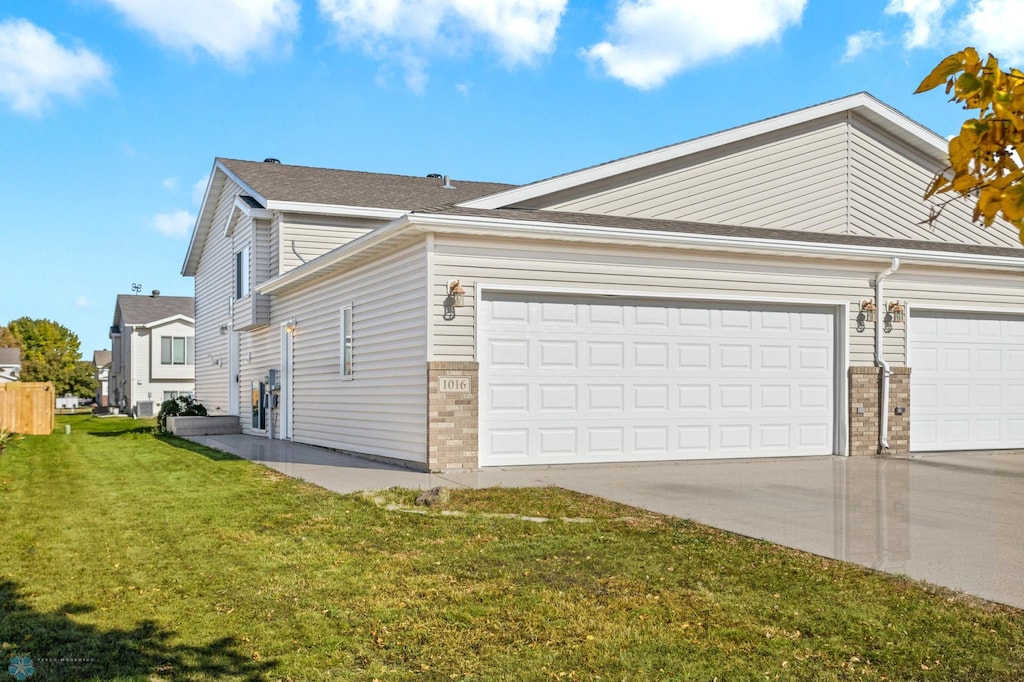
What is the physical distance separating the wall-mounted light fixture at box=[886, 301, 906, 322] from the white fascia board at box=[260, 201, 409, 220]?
9664mm

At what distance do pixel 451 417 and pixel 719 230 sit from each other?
5.52 m

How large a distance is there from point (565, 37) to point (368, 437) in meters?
8.06

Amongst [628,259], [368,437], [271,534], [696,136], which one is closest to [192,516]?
[271,534]

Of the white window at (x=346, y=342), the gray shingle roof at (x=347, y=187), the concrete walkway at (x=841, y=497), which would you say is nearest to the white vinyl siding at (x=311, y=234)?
the gray shingle roof at (x=347, y=187)

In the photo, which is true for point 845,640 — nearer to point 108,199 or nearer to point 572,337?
point 572,337

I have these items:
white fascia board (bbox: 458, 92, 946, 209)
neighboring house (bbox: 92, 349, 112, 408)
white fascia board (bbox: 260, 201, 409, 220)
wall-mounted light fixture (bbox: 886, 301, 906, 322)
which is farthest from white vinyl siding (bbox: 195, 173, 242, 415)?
neighboring house (bbox: 92, 349, 112, 408)

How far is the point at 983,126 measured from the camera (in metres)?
1.57

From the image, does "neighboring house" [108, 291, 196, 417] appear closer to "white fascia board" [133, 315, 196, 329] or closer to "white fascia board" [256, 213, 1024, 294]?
"white fascia board" [133, 315, 196, 329]

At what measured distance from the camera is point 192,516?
26.6ft

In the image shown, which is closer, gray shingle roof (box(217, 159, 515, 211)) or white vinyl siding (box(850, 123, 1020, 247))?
white vinyl siding (box(850, 123, 1020, 247))

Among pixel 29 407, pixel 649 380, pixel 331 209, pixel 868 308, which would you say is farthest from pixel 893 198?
pixel 29 407

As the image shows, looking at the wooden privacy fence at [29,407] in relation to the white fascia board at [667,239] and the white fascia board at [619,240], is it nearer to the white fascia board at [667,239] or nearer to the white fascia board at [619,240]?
the white fascia board at [619,240]

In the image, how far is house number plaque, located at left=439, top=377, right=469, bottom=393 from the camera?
11625mm

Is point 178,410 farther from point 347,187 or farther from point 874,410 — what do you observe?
point 874,410
